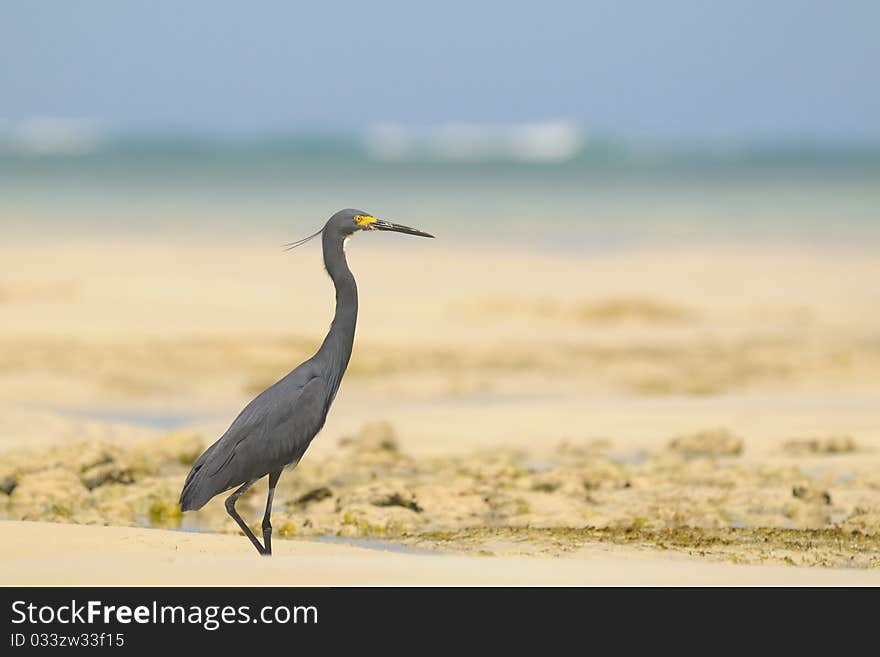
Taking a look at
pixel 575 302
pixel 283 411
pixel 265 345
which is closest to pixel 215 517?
pixel 283 411

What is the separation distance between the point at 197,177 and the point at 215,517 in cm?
3877

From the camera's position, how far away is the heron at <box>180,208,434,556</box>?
255 inches

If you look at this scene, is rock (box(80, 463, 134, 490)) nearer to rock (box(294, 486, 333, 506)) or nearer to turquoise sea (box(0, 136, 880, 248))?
rock (box(294, 486, 333, 506))

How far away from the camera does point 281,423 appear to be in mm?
6508

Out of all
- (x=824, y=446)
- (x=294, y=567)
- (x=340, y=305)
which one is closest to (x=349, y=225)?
(x=340, y=305)

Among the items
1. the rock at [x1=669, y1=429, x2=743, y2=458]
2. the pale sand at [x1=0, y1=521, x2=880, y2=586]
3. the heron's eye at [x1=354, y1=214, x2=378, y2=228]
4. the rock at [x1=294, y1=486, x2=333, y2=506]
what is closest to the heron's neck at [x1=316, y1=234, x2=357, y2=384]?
the heron's eye at [x1=354, y1=214, x2=378, y2=228]

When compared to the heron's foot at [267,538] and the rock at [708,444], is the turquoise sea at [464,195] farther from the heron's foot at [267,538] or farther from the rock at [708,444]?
the heron's foot at [267,538]

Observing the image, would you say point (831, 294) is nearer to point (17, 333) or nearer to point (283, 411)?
point (17, 333)

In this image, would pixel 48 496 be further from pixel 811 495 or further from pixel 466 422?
pixel 811 495

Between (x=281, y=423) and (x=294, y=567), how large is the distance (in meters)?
0.79

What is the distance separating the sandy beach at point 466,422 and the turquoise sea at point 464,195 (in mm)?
6553

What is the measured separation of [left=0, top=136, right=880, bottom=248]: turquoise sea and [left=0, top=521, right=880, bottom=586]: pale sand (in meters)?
20.6

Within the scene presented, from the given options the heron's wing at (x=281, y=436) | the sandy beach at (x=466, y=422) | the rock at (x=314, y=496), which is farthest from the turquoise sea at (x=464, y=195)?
the heron's wing at (x=281, y=436)
